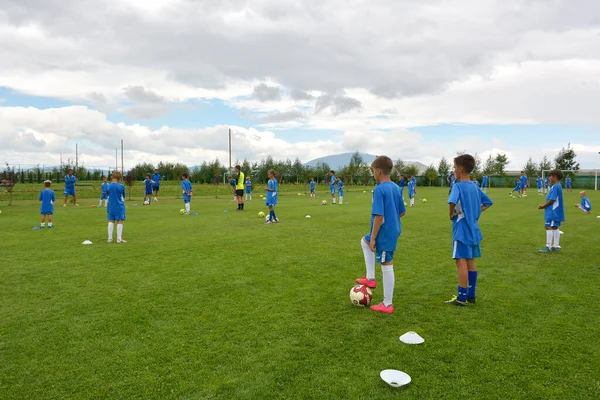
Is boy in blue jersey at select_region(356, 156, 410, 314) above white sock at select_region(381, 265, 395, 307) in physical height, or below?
above

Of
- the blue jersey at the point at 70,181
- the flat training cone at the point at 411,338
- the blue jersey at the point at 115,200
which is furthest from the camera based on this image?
the blue jersey at the point at 70,181

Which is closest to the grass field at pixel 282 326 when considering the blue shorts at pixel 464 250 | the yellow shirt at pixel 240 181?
the blue shorts at pixel 464 250

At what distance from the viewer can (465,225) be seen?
5.86 meters

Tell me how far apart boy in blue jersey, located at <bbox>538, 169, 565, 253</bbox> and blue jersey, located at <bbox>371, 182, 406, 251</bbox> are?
18.6ft

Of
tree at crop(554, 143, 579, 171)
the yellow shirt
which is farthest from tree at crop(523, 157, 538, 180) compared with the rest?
the yellow shirt

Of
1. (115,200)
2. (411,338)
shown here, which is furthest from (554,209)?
(115,200)

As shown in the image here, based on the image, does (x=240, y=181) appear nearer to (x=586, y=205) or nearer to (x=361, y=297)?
(x=586, y=205)

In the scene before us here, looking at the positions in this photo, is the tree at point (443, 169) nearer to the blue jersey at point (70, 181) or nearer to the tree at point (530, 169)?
the tree at point (530, 169)

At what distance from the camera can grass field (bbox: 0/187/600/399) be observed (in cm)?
380

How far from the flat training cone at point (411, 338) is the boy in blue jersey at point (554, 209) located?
6.51 meters

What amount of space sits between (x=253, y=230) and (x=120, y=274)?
21.0ft

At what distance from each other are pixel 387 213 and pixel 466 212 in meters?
1.22

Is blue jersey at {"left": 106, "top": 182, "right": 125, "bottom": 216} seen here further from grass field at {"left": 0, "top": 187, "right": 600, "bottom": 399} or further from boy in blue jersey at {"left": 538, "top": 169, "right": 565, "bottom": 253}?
boy in blue jersey at {"left": 538, "top": 169, "right": 565, "bottom": 253}

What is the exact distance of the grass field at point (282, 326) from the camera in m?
3.80
